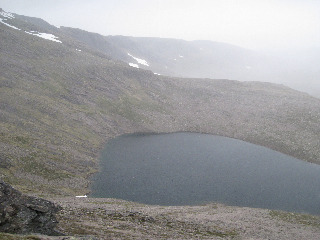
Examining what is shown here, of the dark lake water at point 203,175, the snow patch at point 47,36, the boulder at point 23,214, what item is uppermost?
the snow patch at point 47,36

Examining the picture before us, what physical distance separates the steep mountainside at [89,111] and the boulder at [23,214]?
2070 cm

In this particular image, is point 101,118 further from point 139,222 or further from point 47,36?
point 47,36

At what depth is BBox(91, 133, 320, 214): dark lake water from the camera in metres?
47.4

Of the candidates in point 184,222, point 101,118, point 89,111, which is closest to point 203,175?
point 184,222

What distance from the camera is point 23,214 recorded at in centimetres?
1909

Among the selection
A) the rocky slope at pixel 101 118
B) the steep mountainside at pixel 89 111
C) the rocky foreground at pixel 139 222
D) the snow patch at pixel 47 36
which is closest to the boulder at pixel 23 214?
the rocky foreground at pixel 139 222

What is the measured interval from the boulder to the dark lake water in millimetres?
26210

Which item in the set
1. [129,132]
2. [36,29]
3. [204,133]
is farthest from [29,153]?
[36,29]

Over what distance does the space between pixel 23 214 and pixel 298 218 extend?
138 ft

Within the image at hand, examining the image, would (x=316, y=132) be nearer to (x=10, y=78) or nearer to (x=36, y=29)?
(x=10, y=78)

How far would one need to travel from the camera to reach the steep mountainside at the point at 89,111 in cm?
5047

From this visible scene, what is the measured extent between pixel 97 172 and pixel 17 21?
105 metres

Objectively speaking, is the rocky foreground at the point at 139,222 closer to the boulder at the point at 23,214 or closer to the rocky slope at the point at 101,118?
the boulder at the point at 23,214

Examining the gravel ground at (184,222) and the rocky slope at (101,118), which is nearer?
the gravel ground at (184,222)
